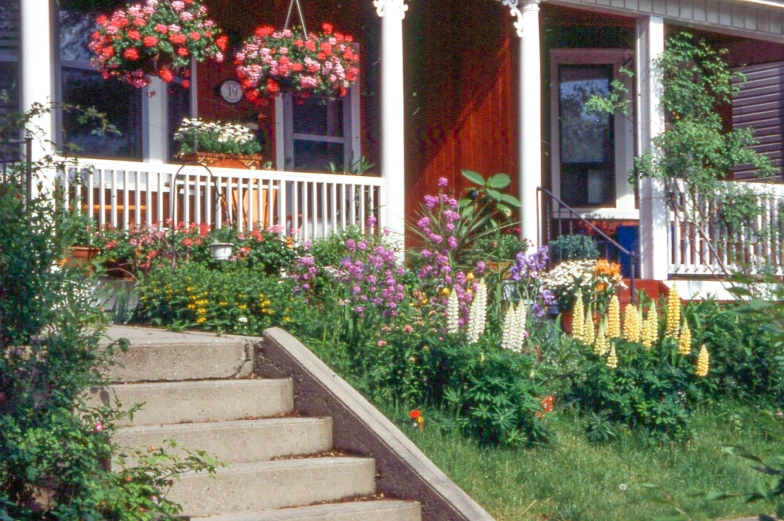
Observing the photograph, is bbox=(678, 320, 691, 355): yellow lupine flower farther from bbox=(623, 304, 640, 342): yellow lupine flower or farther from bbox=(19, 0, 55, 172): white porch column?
bbox=(19, 0, 55, 172): white porch column

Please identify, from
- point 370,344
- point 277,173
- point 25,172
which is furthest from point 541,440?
point 277,173

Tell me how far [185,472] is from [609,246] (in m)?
7.70

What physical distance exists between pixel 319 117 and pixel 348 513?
7121mm

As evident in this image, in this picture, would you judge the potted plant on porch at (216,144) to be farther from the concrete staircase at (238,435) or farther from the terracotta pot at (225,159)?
the concrete staircase at (238,435)

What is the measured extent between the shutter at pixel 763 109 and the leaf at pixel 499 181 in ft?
11.2

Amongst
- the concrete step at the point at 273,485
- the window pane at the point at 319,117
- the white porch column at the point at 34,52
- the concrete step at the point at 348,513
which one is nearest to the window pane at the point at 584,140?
the window pane at the point at 319,117

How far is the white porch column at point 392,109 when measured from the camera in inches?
360

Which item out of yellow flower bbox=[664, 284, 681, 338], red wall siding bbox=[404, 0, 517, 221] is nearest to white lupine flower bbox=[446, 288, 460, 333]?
yellow flower bbox=[664, 284, 681, 338]

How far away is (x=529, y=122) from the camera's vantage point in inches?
385

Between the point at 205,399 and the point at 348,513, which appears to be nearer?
the point at 348,513

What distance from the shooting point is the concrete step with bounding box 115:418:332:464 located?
500cm

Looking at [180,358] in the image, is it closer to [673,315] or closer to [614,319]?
[614,319]

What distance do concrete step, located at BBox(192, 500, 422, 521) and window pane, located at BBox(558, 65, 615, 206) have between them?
7.65 m

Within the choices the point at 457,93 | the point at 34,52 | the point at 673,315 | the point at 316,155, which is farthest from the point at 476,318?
the point at 316,155
